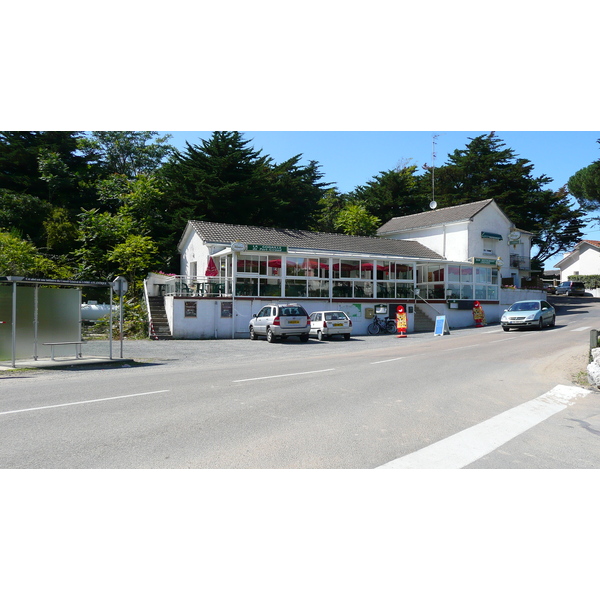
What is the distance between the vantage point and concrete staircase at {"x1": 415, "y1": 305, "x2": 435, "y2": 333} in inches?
1321

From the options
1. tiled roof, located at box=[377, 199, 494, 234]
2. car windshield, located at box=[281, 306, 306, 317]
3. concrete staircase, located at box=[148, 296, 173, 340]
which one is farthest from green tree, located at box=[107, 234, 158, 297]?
tiled roof, located at box=[377, 199, 494, 234]

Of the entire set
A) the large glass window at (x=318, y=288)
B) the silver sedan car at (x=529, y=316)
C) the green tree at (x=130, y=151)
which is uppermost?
the green tree at (x=130, y=151)

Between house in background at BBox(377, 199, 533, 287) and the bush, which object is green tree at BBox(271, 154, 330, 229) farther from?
the bush

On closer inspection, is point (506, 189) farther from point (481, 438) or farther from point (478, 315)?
point (481, 438)

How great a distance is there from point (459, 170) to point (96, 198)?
3731 cm

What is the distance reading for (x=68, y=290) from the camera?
1631 centimetres

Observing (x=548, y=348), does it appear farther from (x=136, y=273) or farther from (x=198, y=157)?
(x=198, y=157)

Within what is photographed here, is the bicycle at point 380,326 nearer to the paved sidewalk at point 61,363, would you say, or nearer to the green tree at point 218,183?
the green tree at point 218,183

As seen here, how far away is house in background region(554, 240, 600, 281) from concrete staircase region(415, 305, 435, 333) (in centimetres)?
4661

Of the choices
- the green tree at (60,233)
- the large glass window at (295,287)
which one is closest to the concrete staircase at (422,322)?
the large glass window at (295,287)

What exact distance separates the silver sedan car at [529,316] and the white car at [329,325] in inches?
370

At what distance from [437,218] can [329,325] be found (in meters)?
23.5

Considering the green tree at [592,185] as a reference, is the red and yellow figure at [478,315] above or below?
below

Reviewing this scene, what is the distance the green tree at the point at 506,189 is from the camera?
5544 cm
